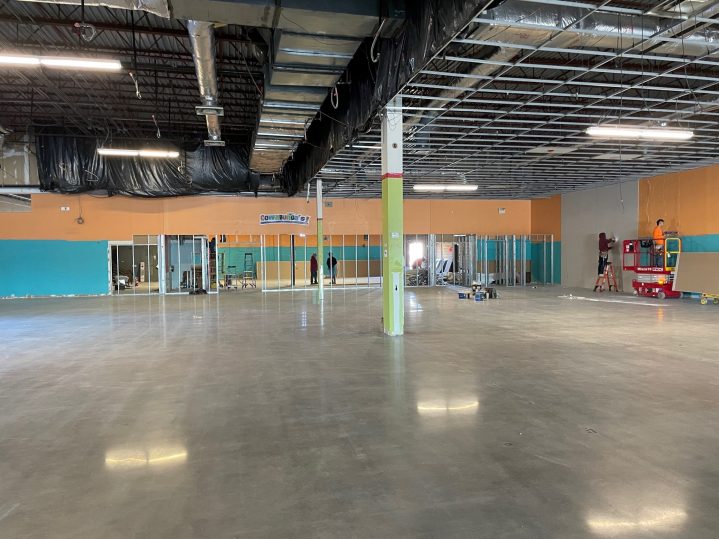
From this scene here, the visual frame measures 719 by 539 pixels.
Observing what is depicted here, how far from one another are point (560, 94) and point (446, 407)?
651 cm

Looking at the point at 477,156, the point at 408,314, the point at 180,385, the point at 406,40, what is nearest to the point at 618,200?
the point at 477,156

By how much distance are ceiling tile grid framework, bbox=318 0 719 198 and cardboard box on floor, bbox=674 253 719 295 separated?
2.92 meters

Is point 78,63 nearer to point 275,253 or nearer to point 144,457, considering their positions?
point 144,457

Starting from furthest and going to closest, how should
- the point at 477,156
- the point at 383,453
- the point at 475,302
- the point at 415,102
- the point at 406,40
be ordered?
the point at 475,302 → the point at 477,156 → the point at 415,102 → the point at 406,40 → the point at 383,453

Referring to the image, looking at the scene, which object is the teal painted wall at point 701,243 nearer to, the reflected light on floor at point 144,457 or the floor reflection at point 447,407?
the floor reflection at point 447,407

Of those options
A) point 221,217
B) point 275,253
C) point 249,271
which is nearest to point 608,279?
point 221,217

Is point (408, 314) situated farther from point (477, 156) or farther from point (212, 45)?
point (212, 45)

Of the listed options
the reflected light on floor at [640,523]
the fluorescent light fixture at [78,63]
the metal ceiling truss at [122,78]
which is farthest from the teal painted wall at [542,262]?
the reflected light on floor at [640,523]

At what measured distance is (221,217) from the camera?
19438 mm

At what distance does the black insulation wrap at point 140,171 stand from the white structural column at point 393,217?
11.1m

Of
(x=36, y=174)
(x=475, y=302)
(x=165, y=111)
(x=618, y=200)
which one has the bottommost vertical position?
(x=475, y=302)

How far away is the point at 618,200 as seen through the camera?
17984 mm

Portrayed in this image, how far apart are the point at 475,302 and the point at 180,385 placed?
35.3ft

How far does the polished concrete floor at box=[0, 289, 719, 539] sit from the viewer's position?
2.70 metres
